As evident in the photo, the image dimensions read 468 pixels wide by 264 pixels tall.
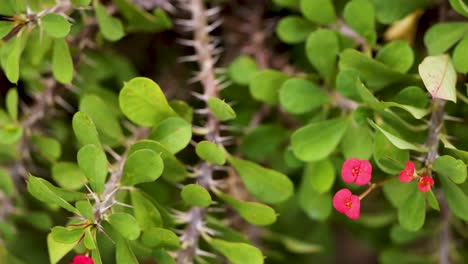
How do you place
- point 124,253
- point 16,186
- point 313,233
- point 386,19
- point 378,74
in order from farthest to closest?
1. point 313,233
2. point 16,186
3. point 386,19
4. point 378,74
5. point 124,253

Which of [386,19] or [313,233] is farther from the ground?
[386,19]

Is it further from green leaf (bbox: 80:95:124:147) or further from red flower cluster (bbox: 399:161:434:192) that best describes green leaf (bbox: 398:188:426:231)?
green leaf (bbox: 80:95:124:147)

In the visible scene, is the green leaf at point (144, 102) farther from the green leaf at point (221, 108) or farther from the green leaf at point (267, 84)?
the green leaf at point (267, 84)

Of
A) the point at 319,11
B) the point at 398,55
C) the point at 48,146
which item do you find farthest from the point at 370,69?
the point at 48,146

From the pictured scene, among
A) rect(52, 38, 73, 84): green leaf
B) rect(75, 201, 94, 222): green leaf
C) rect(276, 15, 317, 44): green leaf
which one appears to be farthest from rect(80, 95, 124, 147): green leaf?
rect(276, 15, 317, 44): green leaf

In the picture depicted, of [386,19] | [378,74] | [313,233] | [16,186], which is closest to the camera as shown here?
[378,74]

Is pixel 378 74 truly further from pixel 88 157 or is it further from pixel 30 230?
pixel 30 230

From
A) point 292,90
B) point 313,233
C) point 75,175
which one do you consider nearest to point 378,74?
point 292,90
